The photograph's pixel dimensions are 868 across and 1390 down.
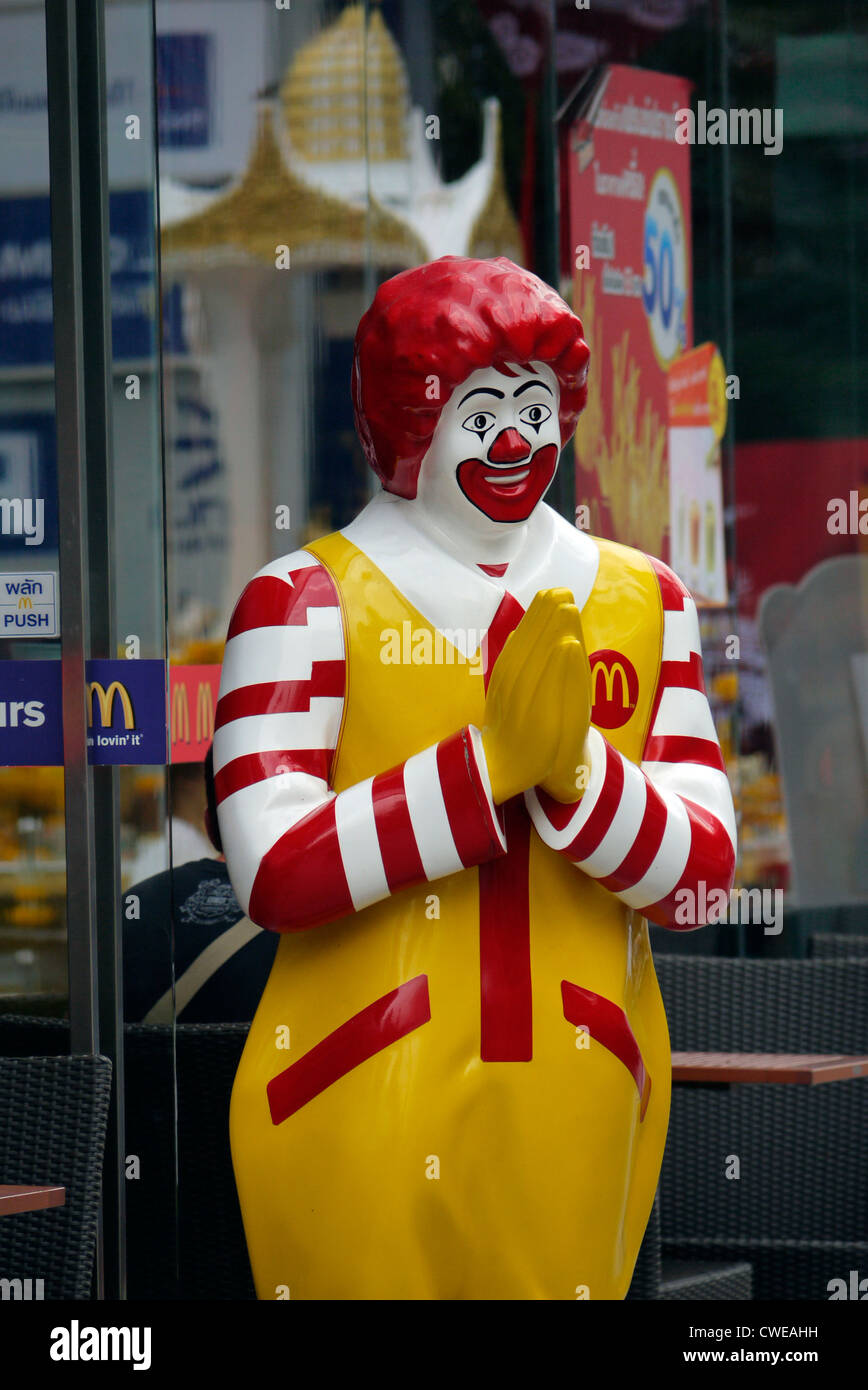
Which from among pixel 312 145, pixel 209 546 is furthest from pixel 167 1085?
pixel 312 145

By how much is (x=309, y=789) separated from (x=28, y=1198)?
3.19 ft

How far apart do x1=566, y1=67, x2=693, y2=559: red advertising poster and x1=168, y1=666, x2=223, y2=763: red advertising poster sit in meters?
1.39

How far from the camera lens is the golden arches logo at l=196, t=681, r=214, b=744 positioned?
4.66m

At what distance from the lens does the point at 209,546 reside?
188 inches

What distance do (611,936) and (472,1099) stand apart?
332 mm

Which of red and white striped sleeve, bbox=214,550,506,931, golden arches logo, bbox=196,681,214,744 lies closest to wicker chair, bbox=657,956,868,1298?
golden arches logo, bbox=196,681,214,744

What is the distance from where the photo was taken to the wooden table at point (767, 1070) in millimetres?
4332

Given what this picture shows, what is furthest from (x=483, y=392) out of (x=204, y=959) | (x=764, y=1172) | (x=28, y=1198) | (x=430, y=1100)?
(x=764, y=1172)

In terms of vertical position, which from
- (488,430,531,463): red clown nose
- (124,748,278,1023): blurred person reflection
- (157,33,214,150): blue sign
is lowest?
(124,748,278,1023): blurred person reflection

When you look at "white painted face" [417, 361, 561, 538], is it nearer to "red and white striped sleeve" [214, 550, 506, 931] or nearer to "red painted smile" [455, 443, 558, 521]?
"red painted smile" [455, 443, 558, 521]

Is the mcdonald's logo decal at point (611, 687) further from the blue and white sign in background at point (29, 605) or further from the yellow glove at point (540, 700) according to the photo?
the blue and white sign in background at point (29, 605)

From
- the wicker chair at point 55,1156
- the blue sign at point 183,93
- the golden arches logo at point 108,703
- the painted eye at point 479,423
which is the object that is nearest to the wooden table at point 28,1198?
the wicker chair at point 55,1156

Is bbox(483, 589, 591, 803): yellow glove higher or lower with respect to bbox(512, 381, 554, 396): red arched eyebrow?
lower
